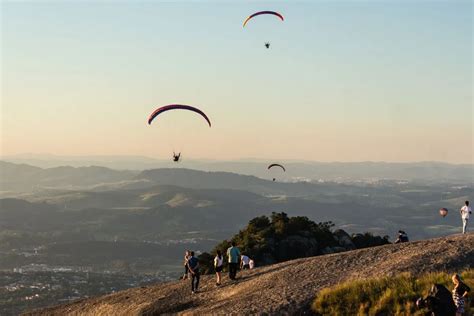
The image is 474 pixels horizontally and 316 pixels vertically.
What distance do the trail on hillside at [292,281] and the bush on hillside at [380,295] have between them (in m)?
1.35

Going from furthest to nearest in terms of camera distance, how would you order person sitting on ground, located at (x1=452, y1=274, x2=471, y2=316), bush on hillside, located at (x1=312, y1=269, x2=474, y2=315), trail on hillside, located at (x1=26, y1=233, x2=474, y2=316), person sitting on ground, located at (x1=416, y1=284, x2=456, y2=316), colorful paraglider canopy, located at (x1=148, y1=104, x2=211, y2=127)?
1. colorful paraglider canopy, located at (x1=148, y1=104, x2=211, y2=127)
2. trail on hillside, located at (x1=26, y1=233, x2=474, y2=316)
3. bush on hillside, located at (x1=312, y1=269, x2=474, y2=315)
4. person sitting on ground, located at (x1=452, y1=274, x2=471, y2=316)
5. person sitting on ground, located at (x1=416, y1=284, x2=456, y2=316)

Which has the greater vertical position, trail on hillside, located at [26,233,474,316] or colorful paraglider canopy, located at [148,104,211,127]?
colorful paraglider canopy, located at [148,104,211,127]

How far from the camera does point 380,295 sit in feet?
88.3

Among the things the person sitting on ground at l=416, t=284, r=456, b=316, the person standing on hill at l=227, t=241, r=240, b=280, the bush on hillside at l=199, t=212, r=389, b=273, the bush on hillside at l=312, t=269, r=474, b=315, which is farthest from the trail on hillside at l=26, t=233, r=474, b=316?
the bush on hillside at l=199, t=212, r=389, b=273

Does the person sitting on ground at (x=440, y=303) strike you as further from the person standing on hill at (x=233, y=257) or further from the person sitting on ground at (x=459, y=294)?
the person standing on hill at (x=233, y=257)

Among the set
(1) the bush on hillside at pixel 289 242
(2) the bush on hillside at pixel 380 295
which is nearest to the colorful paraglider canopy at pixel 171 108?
(1) the bush on hillside at pixel 289 242

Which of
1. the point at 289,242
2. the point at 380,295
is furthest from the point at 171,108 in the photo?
the point at 380,295

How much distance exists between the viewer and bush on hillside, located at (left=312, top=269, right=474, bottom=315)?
25641 millimetres

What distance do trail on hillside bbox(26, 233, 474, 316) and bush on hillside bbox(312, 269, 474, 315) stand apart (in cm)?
135

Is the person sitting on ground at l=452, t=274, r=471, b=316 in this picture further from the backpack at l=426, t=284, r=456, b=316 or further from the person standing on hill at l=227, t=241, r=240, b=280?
the person standing on hill at l=227, t=241, r=240, b=280

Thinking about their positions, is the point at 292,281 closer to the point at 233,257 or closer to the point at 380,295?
the point at 233,257

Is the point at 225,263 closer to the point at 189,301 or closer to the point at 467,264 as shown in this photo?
the point at 189,301

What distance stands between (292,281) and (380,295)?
7.21 meters

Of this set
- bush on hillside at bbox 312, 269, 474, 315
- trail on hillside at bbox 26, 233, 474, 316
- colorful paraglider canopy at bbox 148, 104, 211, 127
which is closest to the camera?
bush on hillside at bbox 312, 269, 474, 315
